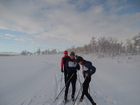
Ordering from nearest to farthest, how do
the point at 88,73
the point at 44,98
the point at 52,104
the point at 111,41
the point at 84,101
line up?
the point at 88,73
the point at 52,104
the point at 84,101
the point at 44,98
the point at 111,41

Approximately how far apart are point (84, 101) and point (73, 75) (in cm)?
127

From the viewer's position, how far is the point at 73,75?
127 inches

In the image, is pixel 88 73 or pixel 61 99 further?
pixel 61 99

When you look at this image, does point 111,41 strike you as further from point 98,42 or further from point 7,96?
point 7,96

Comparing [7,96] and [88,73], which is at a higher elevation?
[88,73]

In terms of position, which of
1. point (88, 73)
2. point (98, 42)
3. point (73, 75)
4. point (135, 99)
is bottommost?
point (135, 99)

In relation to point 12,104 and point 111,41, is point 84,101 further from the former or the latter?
point 111,41

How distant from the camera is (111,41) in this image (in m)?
31.5

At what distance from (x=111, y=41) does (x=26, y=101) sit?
115 ft

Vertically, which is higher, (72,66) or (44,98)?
(72,66)

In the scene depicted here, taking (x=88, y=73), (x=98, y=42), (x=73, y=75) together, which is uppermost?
(x=98, y=42)

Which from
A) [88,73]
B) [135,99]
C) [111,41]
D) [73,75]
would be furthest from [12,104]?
[111,41]

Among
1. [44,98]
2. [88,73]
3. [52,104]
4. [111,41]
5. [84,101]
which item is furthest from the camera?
[111,41]

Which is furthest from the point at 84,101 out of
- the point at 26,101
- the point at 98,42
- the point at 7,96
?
the point at 98,42
